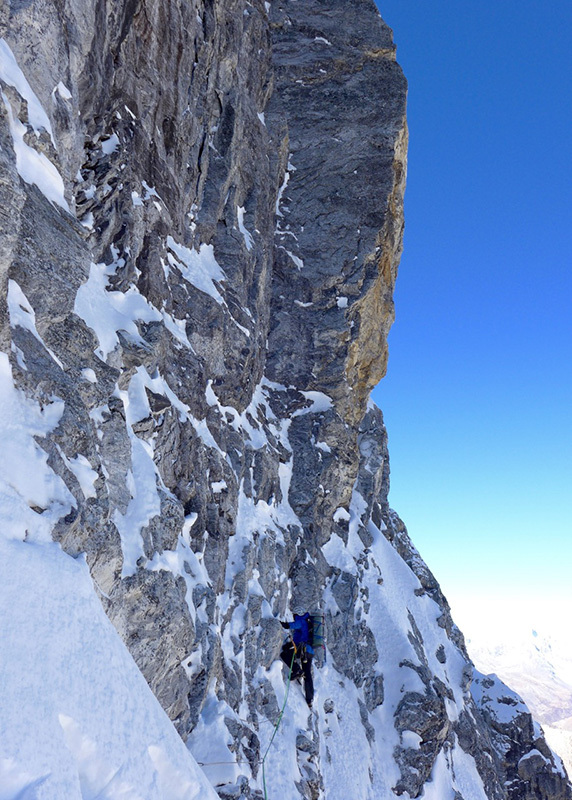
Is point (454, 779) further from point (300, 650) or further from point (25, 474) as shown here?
point (25, 474)

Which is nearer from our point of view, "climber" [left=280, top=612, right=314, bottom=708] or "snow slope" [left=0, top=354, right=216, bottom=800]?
"snow slope" [left=0, top=354, right=216, bottom=800]

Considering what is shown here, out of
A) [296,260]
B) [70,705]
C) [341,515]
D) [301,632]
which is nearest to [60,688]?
[70,705]

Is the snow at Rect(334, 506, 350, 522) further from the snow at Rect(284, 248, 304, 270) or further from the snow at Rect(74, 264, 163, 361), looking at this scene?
the snow at Rect(74, 264, 163, 361)

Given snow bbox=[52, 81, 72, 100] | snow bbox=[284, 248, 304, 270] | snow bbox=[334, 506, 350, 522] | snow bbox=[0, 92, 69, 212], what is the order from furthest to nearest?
snow bbox=[284, 248, 304, 270]
snow bbox=[334, 506, 350, 522]
snow bbox=[52, 81, 72, 100]
snow bbox=[0, 92, 69, 212]

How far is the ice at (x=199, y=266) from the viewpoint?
52.5 ft

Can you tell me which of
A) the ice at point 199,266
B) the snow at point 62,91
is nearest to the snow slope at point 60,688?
the snow at point 62,91

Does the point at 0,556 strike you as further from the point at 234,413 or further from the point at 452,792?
the point at 452,792

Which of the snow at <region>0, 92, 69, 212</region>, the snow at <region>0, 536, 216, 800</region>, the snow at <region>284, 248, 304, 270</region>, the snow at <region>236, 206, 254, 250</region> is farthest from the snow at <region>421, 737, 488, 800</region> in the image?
the snow at <region>0, 92, 69, 212</region>

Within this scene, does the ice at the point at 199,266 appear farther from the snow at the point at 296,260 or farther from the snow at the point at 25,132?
the snow at the point at 25,132

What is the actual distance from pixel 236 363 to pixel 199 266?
3.24 meters

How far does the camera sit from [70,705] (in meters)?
4.21

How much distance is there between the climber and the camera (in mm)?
15938

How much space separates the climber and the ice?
9.78 metres

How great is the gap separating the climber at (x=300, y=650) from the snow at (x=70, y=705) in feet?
36.9
